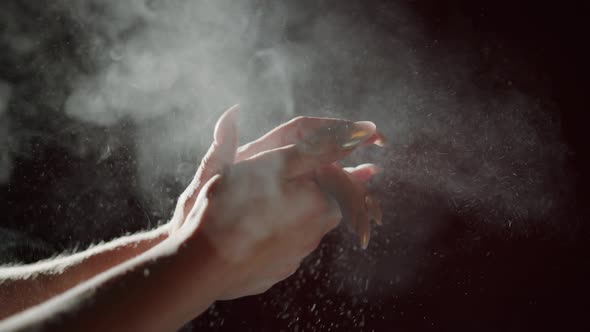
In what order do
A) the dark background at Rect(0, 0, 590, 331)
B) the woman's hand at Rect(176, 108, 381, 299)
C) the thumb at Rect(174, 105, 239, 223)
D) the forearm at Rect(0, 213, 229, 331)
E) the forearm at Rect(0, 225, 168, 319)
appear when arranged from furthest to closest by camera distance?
the dark background at Rect(0, 0, 590, 331), the forearm at Rect(0, 225, 168, 319), the thumb at Rect(174, 105, 239, 223), the woman's hand at Rect(176, 108, 381, 299), the forearm at Rect(0, 213, 229, 331)

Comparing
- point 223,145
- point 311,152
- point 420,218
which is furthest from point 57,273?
point 420,218

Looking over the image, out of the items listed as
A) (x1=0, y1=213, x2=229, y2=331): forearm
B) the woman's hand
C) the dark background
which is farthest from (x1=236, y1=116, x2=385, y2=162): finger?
the dark background

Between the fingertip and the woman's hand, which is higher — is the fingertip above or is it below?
above

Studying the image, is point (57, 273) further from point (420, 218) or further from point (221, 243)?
point (420, 218)

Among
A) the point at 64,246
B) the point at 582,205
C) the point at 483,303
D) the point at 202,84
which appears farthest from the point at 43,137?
the point at 582,205

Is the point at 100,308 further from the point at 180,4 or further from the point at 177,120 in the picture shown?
the point at 180,4

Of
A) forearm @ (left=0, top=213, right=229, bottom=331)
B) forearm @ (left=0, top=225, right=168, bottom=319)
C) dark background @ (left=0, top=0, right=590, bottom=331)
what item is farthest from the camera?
dark background @ (left=0, top=0, right=590, bottom=331)

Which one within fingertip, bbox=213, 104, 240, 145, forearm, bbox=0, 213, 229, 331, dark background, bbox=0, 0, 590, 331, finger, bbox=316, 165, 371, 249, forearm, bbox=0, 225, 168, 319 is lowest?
dark background, bbox=0, 0, 590, 331

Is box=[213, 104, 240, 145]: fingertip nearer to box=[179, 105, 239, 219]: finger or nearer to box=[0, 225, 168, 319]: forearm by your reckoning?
box=[179, 105, 239, 219]: finger

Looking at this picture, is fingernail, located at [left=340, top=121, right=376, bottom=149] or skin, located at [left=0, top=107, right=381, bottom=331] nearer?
skin, located at [left=0, top=107, right=381, bottom=331]
